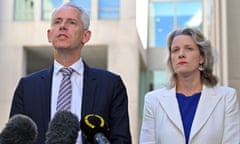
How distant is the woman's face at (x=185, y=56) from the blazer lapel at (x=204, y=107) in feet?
0.67

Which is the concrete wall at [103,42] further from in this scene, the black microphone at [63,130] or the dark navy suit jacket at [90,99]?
the black microphone at [63,130]

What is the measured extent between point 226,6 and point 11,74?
1651cm

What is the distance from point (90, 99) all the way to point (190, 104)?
2.93ft

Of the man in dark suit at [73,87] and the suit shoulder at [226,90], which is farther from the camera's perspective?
the suit shoulder at [226,90]

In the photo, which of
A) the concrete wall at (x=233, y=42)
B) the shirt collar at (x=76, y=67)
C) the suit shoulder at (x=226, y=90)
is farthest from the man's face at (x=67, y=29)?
the concrete wall at (x=233, y=42)

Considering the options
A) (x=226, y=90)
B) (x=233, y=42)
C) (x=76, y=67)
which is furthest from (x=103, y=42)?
(x=76, y=67)

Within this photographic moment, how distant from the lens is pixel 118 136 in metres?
3.09

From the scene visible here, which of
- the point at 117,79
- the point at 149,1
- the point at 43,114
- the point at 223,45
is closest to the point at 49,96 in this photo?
the point at 43,114

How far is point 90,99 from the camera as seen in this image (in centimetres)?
329

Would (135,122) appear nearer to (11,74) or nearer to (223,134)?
(11,74)

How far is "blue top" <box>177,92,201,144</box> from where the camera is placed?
3.66 m

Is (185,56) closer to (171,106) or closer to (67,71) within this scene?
(171,106)

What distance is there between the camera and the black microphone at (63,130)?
6.17 feet

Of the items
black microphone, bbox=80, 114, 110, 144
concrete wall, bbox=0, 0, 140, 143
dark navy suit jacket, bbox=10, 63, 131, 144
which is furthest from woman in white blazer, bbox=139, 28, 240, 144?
concrete wall, bbox=0, 0, 140, 143
